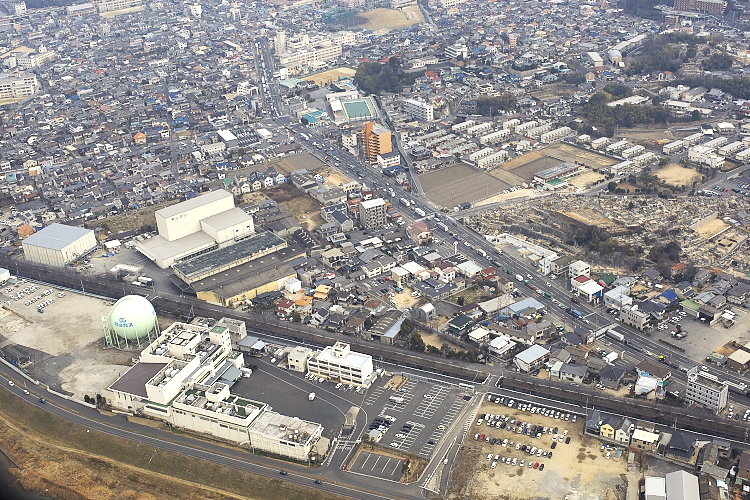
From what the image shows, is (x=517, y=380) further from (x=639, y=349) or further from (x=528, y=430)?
(x=639, y=349)

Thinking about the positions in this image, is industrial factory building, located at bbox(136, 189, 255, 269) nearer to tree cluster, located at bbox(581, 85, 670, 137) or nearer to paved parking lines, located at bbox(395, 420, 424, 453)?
paved parking lines, located at bbox(395, 420, 424, 453)

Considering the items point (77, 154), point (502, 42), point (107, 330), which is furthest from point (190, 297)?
point (502, 42)

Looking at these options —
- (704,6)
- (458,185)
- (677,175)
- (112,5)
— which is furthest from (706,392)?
(112,5)

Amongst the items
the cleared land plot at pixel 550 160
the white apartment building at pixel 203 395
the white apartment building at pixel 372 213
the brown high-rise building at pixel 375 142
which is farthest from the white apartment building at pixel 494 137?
the white apartment building at pixel 203 395

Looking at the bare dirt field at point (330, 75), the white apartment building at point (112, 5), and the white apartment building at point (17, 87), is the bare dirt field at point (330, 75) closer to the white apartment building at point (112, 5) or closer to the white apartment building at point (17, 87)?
the white apartment building at point (17, 87)

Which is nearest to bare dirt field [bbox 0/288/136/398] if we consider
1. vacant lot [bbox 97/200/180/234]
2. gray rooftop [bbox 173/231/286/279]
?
gray rooftop [bbox 173/231/286/279]

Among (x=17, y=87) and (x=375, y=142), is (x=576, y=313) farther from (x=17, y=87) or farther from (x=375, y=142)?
(x=17, y=87)
